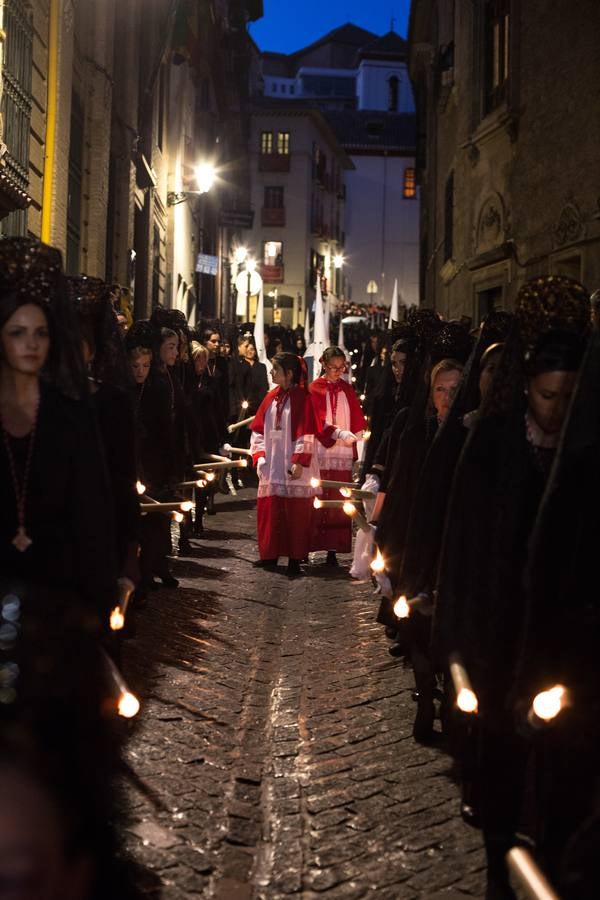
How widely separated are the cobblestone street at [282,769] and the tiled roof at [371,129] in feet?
238

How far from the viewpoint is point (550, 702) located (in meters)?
3.94

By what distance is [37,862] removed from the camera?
2461 mm

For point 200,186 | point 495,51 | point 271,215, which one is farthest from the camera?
point 271,215

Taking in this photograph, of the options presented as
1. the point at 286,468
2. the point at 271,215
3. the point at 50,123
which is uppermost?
the point at 271,215

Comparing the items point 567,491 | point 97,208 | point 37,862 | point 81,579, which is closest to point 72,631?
point 37,862

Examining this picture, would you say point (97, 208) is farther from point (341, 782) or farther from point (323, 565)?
point (341, 782)

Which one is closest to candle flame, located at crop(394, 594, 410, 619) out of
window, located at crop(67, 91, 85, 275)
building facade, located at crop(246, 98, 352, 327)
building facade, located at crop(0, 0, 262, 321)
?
building facade, located at crop(0, 0, 262, 321)

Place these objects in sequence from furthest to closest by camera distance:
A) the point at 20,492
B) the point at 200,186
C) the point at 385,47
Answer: the point at 385,47
the point at 200,186
the point at 20,492

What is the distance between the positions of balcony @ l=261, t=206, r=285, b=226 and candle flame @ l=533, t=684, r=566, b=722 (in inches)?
2745

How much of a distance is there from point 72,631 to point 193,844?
207 cm

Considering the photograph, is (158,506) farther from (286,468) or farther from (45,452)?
(286,468)

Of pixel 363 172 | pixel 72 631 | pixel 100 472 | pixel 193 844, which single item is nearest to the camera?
pixel 72 631

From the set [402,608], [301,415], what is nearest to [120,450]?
[402,608]

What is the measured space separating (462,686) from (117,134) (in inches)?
740
